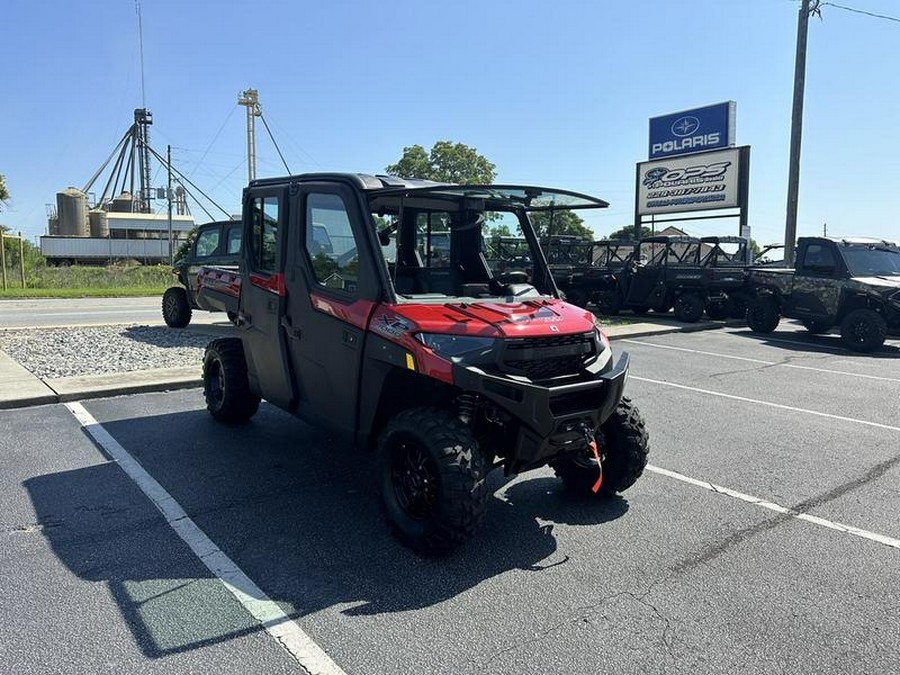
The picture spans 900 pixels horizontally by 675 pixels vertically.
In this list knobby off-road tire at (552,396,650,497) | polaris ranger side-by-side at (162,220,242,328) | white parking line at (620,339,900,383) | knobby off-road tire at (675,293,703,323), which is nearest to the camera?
knobby off-road tire at (552,396,650,497)

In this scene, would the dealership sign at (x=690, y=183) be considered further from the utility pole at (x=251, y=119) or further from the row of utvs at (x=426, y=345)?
the utility pole at (x=251, y=119)

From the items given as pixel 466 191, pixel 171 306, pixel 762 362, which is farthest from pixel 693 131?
pixel 466 191

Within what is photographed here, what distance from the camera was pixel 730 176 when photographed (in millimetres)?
22266

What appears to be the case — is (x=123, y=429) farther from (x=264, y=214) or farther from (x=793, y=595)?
(x=793, y=595)

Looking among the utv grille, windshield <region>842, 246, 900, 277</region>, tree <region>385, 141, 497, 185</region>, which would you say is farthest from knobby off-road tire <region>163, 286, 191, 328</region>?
tree <region>385, 141, 497, 185</region>

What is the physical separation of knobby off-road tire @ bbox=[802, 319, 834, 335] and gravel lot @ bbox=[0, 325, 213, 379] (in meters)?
12.3

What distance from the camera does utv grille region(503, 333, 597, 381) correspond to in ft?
12.5

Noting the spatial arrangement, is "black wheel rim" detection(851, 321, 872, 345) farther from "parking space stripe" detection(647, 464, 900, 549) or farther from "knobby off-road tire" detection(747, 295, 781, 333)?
"parking space stripe" detection(647, 464, 900, 549)

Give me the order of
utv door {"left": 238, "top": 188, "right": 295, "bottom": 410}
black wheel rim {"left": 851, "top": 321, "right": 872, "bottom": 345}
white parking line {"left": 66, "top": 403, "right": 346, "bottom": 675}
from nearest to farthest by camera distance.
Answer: white parking line {"left": 66, "top": 403, "right": 346, "bottom": 675} < utv door {"left": 238, "top": 188, "right": 295, "bottom": 410} < black wheel rim {"left": 851, "top": 321, "right": 872, "bottom": 345}

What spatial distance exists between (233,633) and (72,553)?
1368 mm

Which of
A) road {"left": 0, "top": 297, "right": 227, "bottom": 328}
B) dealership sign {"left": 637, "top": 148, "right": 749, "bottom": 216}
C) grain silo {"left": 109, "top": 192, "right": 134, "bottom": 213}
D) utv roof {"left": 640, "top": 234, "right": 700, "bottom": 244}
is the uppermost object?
grain silo {"left": 109, "top": 192, "right": 134, "bottom": 213}

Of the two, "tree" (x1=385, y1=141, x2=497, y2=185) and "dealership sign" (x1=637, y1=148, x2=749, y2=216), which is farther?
"tree" (x1=385, y1=141, x2=497, y2=185)

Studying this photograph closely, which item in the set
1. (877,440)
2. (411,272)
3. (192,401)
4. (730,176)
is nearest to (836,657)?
(411,272)

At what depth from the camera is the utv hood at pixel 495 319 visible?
3844mm
